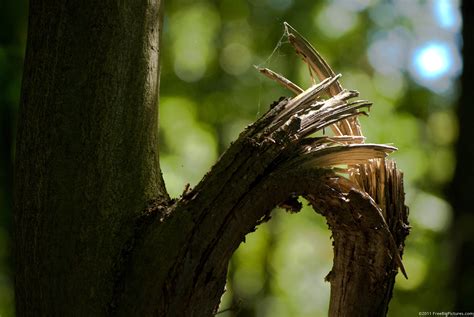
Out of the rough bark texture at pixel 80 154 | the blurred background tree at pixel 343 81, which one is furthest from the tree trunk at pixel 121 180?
the blurred background tree at pixel 343 81

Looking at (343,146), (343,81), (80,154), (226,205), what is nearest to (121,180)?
(80,154)

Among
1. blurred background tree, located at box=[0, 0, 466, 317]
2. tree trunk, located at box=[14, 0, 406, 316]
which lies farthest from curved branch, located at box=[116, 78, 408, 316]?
blurred background tree, located at box=[0, 0, 466, 317]

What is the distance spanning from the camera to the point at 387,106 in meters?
12.1

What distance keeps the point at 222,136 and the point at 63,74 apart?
10227 mm

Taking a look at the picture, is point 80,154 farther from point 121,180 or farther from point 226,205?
point 226,205

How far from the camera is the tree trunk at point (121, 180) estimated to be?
1.73 meters

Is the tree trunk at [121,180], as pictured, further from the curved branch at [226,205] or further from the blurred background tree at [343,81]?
the blurred background tree at [343,81]

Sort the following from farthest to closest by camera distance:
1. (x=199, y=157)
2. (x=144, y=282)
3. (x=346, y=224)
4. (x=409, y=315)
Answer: (x=199, y=157), (x=409, y=315), (x=346, y=224), (x=144, y=282)

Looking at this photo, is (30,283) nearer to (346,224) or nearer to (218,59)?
(346,224)

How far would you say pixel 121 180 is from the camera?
1.80 metres

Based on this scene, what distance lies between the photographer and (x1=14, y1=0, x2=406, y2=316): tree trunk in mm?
1733

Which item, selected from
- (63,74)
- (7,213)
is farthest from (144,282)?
(7,213)

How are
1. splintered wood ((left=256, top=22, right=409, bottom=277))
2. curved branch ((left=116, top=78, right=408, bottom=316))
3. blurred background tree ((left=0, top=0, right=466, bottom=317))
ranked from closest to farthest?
curved branch ((left=116, top=78, right=408, bottom=316)) → splintered wood ((left=256, top=22, right=409, bottom=277)) → blurred background tree ((left=0, top=0, right=466, bottom=317))

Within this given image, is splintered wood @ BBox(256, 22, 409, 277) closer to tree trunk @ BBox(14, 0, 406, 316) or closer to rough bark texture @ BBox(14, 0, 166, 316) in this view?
tree trunk @ BBox(14, 0, 406, 316)
